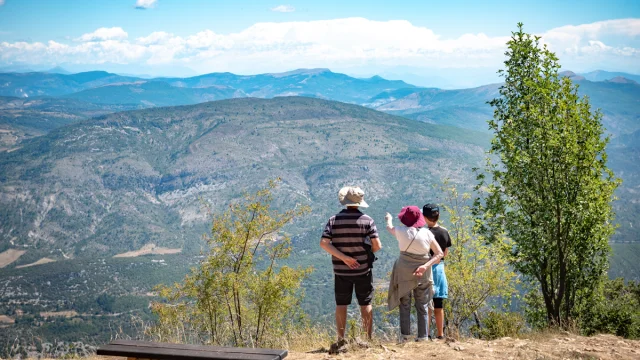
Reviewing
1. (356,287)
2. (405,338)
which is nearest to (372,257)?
(356,287)

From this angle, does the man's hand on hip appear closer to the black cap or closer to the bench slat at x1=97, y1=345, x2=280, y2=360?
the black cap

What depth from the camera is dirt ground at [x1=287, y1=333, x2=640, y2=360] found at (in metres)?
6.64

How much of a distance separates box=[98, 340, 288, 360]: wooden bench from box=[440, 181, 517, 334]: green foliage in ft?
25.4

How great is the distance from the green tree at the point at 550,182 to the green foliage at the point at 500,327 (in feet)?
6.67

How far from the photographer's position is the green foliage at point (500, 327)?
8.72m

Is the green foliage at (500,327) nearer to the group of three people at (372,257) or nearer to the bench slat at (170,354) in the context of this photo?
the group of three people at (372,257)

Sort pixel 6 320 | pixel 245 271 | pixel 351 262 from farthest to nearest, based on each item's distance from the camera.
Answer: pixel 6 320 < pixel 245 271 < pixel 351 262

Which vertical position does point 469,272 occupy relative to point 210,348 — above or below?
below

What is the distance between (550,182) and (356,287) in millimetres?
7591

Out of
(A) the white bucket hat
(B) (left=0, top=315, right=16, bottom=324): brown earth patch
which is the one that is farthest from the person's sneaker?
(B) (left=0, top=315, right=16, bottom=324): brown earth patch

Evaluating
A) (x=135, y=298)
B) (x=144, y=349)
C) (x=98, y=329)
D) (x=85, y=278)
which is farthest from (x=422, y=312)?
(x=85, y=278)

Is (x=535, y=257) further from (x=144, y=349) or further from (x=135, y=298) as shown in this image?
(x=135, y=298)

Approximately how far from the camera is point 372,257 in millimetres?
7844

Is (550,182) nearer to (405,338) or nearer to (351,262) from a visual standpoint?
(405,338)
